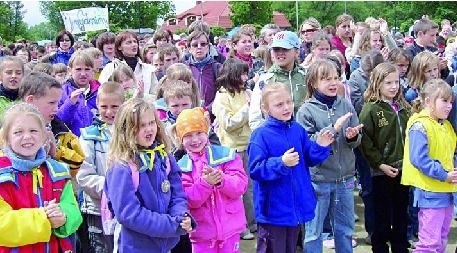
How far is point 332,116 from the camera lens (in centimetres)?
457

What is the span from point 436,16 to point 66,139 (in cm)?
5116

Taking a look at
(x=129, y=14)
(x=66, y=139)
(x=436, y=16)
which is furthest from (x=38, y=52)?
(x=129, y=14)

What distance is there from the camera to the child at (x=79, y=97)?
4812mm

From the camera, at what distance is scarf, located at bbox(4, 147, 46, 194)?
3.07 meters

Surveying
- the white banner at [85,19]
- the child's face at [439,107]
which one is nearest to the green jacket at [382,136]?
the child's face at [439,107]

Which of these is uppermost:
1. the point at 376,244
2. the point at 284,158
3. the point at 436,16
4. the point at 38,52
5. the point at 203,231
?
the point at 436,16

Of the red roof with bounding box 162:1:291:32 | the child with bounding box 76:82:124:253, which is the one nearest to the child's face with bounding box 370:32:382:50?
the child with bounding box 76:82:124:253

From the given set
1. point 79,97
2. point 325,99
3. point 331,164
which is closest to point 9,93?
point 79,97

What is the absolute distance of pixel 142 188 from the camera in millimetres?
3318

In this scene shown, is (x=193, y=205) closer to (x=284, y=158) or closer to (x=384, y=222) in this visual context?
(x=284, y=158)

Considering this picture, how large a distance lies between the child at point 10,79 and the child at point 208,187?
5.66 ft

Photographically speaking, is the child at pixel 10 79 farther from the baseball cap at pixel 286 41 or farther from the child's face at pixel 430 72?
the child's face at pixel 430 72

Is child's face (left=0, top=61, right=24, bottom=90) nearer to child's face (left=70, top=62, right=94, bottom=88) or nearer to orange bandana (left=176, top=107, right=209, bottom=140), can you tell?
child's face (left=70, top=62, right=94, bottom=88)

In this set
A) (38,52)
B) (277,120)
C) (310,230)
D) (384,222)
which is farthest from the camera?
(38,52)
